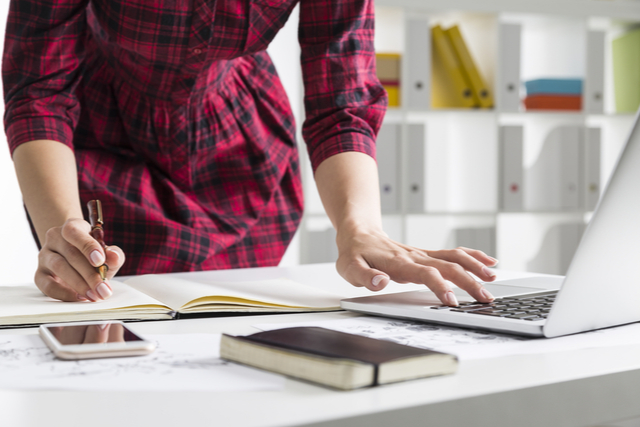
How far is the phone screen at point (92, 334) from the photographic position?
478 millimetres

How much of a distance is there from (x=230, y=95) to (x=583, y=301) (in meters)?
0.89

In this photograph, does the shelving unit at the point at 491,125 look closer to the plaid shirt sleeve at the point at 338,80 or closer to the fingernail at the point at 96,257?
the plaid shirt sleeve at the point at 338,80

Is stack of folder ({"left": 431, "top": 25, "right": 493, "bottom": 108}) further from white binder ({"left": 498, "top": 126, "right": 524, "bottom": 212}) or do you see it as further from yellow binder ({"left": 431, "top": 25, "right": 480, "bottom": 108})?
white binder ({"left": 498, "top": 126, "right": 524, "bottom": 212})

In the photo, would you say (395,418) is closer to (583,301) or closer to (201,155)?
(583,301)

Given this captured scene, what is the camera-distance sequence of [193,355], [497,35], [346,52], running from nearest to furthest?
[193,355] < [346,52] < [497,35]

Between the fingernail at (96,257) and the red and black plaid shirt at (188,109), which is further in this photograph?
the red and black plaid shirt at (188,109)

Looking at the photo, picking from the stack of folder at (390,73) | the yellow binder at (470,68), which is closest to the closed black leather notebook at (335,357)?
the stack of folder at (390,73)

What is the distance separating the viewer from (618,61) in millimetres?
3201

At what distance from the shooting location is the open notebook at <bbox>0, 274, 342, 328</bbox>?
63 centimetres

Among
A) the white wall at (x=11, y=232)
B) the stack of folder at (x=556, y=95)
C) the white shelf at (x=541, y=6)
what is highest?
the white shelf at (x=541, y=6)

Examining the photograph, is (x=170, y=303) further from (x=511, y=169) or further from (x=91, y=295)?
(x=511, y=169)

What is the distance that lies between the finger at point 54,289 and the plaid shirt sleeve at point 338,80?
46cm

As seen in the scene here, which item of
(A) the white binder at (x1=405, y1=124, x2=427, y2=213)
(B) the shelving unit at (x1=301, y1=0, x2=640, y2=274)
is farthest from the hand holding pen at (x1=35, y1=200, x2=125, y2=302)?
(A) the white binder at (x1=405, y1=124, x2=427, y2=213)

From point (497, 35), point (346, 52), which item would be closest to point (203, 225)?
point (346, 52)
